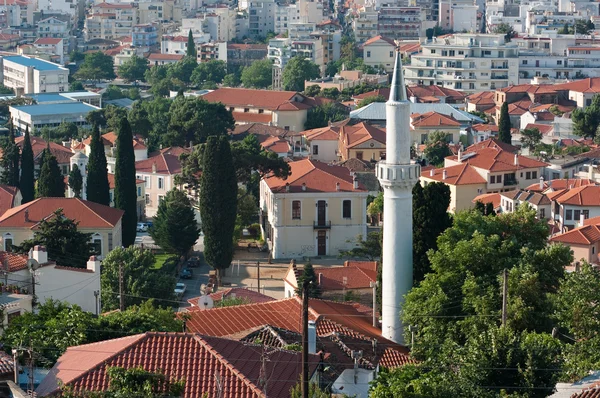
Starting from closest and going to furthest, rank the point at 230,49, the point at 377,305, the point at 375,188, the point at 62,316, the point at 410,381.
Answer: the point at 410,381, the point at 62,316, the point at 377,305, the point at 375,188, the point at 230,49

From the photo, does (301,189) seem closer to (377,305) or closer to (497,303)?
(377,305)

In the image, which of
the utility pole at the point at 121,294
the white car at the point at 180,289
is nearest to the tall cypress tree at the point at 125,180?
the white car at the point at 180,289

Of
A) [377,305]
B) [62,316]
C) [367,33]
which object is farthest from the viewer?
[367,33]

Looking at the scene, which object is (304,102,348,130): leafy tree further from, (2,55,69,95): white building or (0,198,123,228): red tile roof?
(0,198,123,228): red tile roof

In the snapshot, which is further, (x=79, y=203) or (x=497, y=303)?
(x=79, y=203)

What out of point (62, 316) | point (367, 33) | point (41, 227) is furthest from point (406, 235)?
point (367, 33)

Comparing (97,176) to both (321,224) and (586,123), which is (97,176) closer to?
(321,224)

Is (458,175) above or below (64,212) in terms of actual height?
below

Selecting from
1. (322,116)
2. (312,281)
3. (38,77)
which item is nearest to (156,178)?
(312,281)
